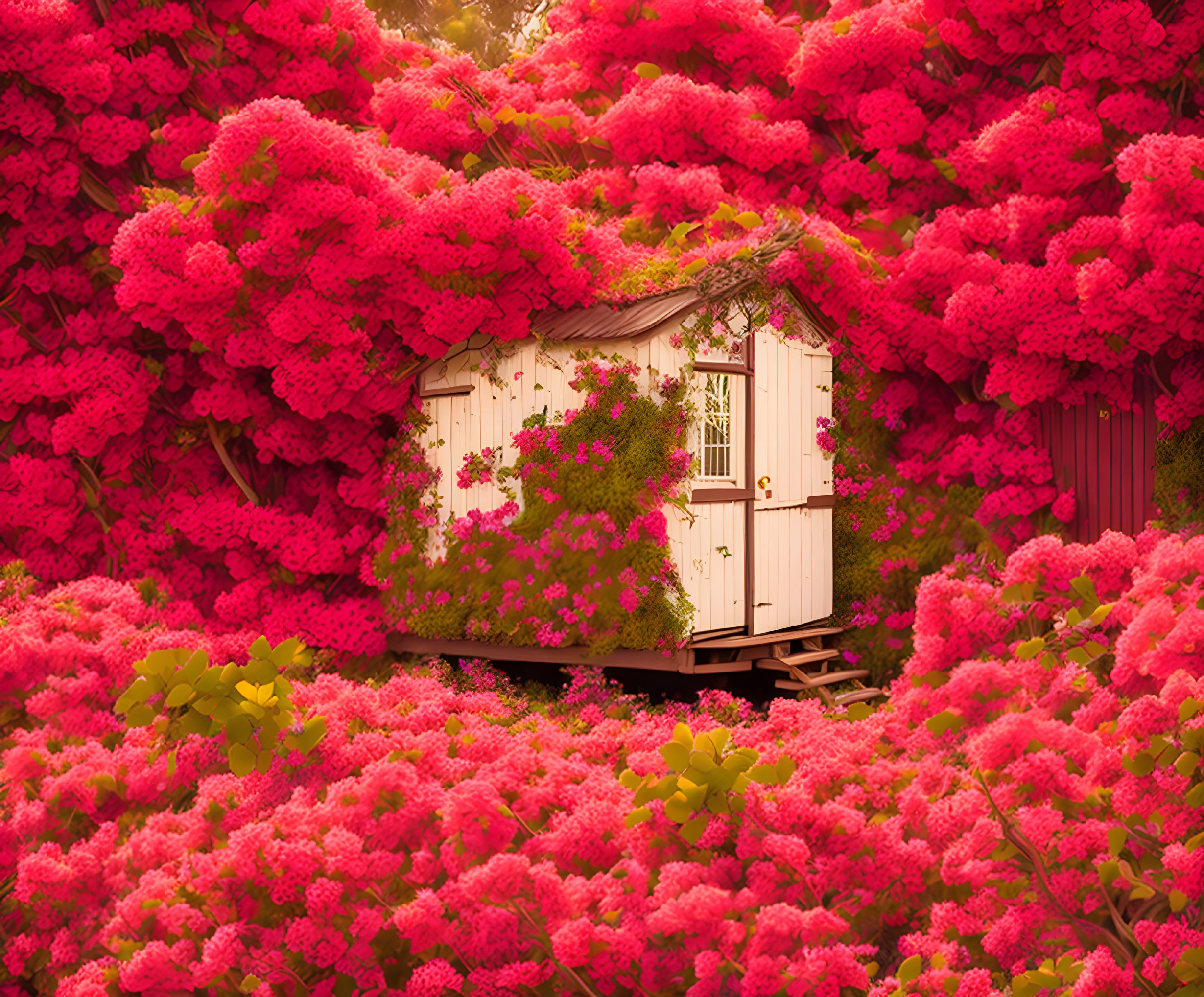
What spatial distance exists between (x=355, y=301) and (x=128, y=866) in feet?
21.7

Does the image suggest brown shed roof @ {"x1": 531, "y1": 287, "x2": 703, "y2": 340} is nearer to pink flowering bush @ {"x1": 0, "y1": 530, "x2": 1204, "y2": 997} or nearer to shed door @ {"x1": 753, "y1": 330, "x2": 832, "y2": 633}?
shed door @ {"x1": 753, "y1": 330, "x2": 832, "y2": 633}

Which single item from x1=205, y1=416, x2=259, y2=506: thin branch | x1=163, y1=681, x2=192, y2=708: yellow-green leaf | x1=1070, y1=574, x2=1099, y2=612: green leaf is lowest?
x1=163, y1=681, x2=192, y2=708: yellow-green leaf

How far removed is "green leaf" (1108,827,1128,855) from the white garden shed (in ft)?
16.6

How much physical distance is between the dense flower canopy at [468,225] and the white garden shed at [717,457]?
0.43 m

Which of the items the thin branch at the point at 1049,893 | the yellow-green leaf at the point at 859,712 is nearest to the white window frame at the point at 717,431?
the yellow-green leaf at the point at 859,712

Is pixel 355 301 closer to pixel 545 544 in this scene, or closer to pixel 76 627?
pixel 545 544

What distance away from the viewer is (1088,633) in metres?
7.48

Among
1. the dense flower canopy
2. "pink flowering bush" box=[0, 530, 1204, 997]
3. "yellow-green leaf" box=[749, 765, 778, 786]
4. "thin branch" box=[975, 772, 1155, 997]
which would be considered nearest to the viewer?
"thin branch" box=[975, 772, 1155, 997]

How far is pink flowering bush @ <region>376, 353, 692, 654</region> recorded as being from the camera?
9.81 meters

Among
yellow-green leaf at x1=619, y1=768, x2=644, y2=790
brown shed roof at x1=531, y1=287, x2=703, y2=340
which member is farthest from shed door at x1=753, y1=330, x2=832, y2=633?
yellow-green leaf at x1=619, y1=768, x2=644, y2=790

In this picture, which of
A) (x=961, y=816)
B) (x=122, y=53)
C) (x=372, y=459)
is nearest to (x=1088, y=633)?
(x=961, y=816)

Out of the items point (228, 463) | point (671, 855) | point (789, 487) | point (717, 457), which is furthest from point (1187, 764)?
point (228, 463)

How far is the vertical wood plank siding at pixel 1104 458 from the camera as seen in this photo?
37.2 feet

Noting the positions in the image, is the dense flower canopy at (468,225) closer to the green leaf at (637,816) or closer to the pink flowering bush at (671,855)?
the pink flowering bush at (671,855)
